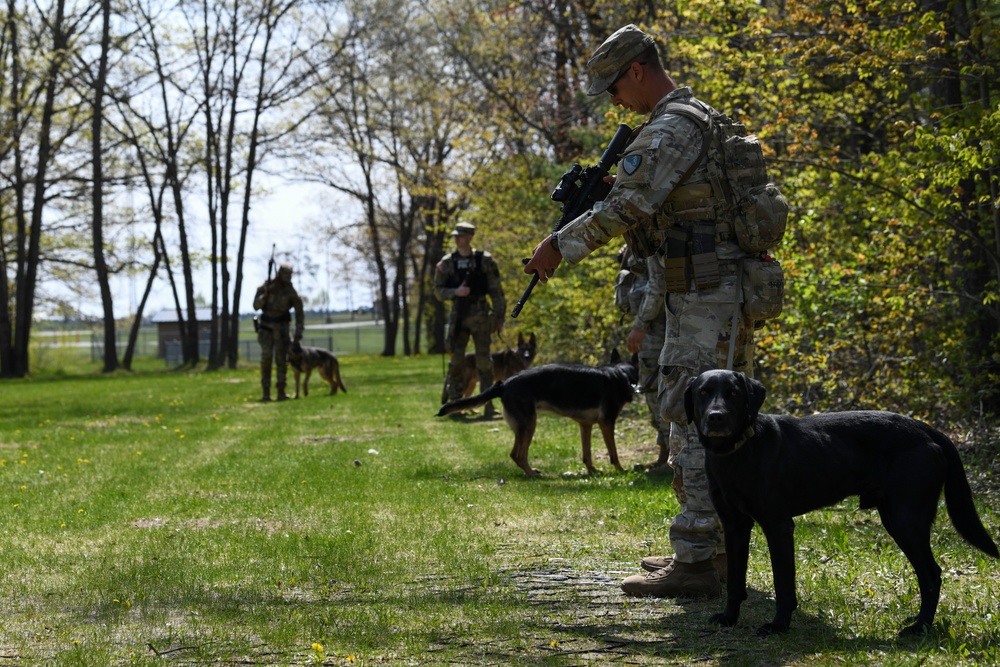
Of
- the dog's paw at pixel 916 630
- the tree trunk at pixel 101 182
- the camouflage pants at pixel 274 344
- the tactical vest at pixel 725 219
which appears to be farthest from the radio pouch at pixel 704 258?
the tree trunk at pixel 101 182

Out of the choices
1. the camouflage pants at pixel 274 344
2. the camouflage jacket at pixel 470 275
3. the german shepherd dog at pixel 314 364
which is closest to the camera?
the camouflage jacket at pixel 470 275

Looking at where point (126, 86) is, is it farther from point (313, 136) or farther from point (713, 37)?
point (713, 37)

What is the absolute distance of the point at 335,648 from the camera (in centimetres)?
431

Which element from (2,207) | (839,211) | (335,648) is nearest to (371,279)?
(2,207)

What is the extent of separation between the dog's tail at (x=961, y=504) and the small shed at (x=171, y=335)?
162 feet

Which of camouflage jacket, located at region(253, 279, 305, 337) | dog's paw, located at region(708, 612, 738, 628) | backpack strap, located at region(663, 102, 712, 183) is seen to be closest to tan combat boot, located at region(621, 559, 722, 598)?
dog's paw, located at region(708, 612, 738, 628)

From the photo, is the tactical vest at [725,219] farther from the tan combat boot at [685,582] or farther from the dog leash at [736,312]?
the tan combat boot at [685,582]

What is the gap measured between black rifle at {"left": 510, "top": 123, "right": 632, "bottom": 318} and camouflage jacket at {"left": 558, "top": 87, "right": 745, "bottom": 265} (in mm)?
525

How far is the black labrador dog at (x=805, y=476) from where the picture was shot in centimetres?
431

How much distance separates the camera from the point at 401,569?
5.82 m

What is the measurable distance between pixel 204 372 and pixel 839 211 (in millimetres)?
27187

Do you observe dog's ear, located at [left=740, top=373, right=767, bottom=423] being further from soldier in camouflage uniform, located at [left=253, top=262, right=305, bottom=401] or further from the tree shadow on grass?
soldier in camouflage uniform, located at [left=253, top=262, right=305, bottom=401]

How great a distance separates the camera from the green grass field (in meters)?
4.29

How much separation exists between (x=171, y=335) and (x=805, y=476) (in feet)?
217
